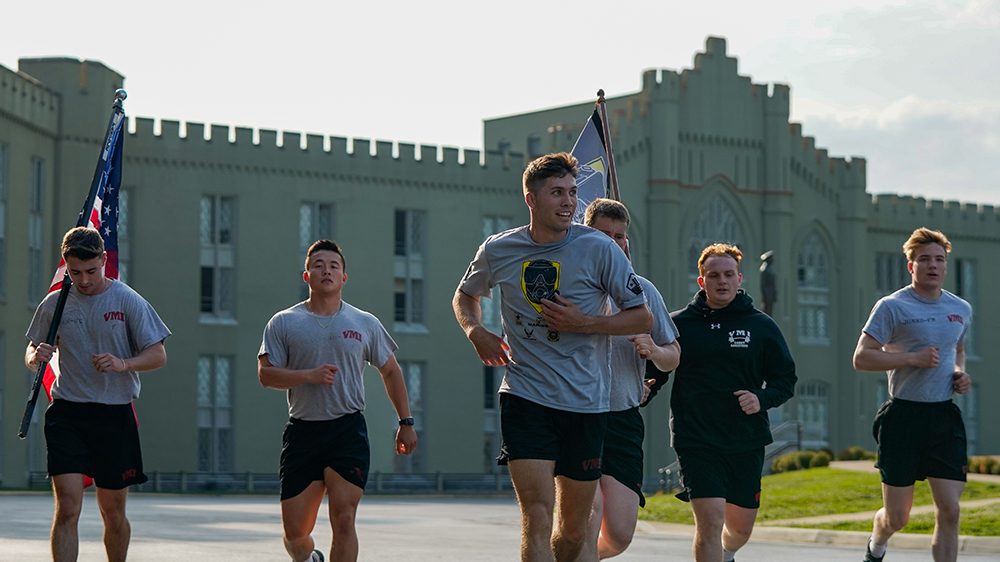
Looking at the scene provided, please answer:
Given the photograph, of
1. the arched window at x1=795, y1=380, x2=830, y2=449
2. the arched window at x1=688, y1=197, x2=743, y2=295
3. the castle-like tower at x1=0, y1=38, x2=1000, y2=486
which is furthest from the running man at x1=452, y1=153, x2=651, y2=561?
the arched window at x1=795, y1=380, x2=830, y2=449

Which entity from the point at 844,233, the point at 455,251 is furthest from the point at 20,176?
the point at 844,233

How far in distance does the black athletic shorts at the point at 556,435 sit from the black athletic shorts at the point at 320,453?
2062 mm

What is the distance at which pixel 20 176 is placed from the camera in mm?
48281

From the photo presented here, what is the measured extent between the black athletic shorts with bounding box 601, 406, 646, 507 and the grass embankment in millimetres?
10020

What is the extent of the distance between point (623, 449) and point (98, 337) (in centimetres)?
320

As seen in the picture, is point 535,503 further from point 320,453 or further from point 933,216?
point 933,216

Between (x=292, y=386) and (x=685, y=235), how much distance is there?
5014cm

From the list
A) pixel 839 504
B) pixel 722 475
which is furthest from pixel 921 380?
pixel 839 504

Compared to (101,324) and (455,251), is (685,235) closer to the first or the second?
(455,251)

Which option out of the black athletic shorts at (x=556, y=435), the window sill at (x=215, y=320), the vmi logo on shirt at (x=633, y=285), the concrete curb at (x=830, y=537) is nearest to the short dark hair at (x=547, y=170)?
the vmi logo on shirt at (x=633, y=285)

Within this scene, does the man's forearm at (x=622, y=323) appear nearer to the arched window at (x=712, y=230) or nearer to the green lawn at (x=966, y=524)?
the green lawn at (x=966, y=524)

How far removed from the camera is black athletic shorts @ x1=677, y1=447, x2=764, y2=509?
1132 cm

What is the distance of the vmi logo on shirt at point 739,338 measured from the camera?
454 inches

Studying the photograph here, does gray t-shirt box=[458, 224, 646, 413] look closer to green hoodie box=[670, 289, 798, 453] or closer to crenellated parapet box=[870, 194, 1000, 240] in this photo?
green hoodie box=[670, 289, 798, 453]
